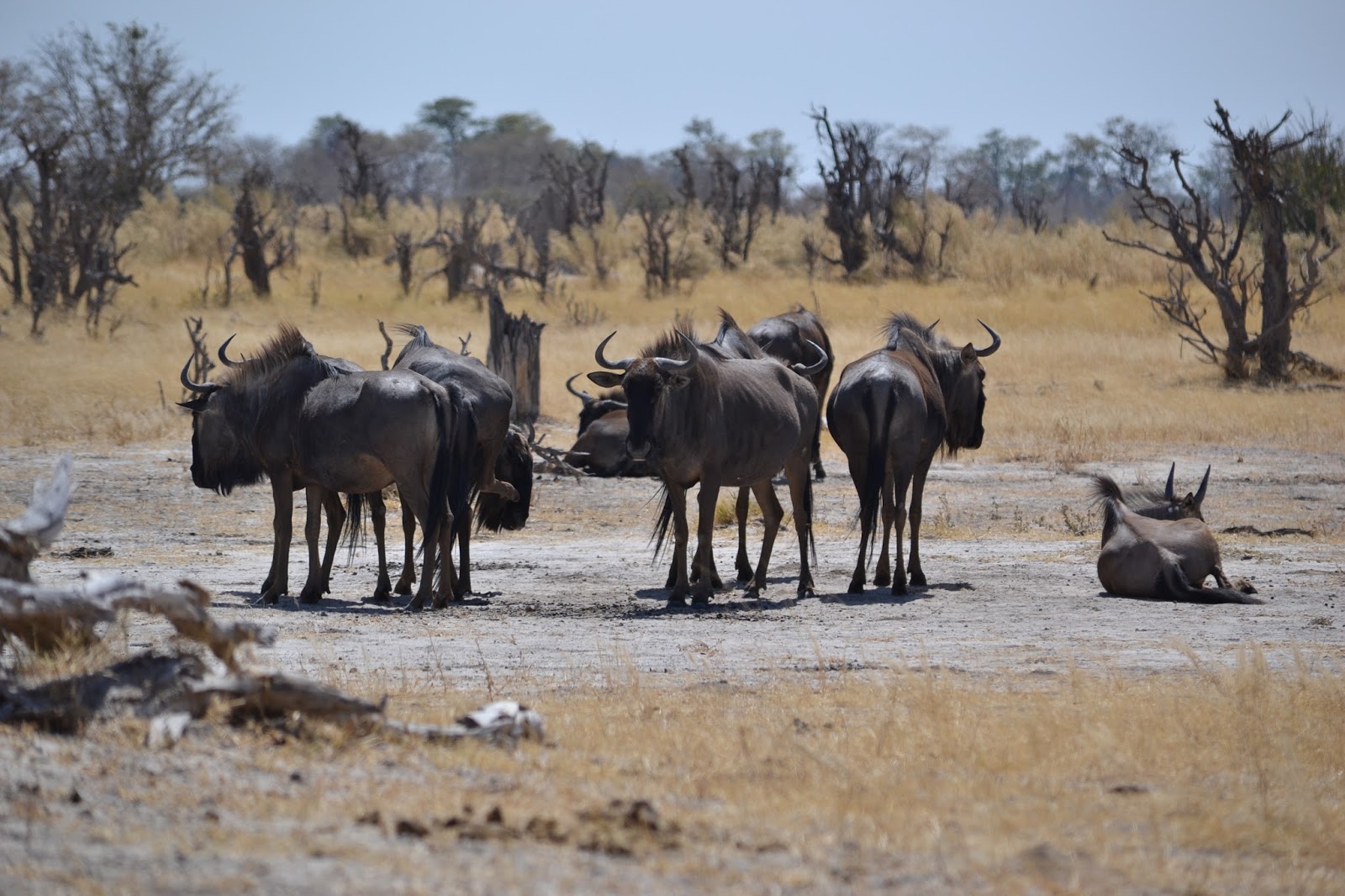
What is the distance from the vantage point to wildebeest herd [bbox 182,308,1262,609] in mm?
9656

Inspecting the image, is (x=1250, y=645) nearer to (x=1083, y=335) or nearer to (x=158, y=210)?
(x=1083, y=335)

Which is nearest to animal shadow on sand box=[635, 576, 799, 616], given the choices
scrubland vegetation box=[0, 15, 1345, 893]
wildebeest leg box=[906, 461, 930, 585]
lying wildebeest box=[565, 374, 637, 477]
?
wildebeest leg box=[906, 461, 930, 585]

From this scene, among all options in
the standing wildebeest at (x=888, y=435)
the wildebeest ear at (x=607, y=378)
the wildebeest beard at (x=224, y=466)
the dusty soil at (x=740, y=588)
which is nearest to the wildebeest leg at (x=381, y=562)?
the dusty soil at (x=740, y=588)

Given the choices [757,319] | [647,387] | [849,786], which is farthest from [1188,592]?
[757,319]

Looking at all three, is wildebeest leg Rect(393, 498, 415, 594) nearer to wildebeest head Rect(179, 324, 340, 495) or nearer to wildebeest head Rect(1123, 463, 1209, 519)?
wildebeest head Rect(179, 324, 340, 495)

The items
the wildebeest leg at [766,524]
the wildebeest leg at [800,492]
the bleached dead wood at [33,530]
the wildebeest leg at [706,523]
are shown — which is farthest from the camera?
the wildebeest leg at [800,492]

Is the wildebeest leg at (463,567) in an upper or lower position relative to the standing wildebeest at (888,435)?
lower

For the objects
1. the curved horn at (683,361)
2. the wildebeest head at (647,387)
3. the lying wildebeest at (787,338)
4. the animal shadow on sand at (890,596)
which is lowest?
the animal shadow on sand at (890,596)

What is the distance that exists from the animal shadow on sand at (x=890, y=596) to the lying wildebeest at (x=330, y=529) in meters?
2.93

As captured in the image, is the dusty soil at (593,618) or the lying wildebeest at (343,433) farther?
the lying wildebeest at (343,433)

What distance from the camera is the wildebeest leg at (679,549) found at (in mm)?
9820

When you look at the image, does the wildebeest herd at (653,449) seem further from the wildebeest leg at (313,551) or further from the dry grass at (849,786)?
the dry grass at (849,786)

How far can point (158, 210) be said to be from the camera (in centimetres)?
4388

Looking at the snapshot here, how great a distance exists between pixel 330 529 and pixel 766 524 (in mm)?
3018
